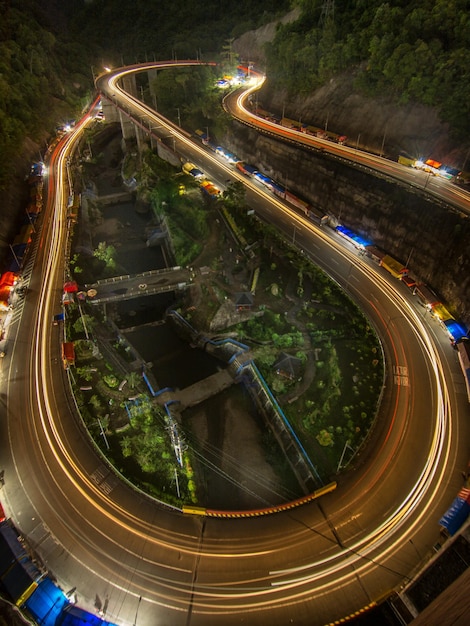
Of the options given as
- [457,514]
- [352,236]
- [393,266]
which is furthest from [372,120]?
[457,514]

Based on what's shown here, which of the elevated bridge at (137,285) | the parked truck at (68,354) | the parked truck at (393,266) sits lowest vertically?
the parked truck at (393,266)

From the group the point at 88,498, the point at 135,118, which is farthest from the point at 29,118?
the point at 88,498

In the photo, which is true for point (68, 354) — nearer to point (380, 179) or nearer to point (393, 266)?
point (393, 266)

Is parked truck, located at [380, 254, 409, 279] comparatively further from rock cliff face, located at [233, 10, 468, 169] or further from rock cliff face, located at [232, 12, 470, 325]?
rock cliff face, located at [233, 10, 468, 169]

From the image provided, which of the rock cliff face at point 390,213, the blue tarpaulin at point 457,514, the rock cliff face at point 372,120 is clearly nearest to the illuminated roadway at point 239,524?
the blue tarpaulin at point 457,514

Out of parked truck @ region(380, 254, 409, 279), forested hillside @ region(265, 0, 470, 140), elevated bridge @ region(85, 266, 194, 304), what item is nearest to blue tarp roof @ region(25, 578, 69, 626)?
elevated bridge @ region(85, 266, 194, 304)

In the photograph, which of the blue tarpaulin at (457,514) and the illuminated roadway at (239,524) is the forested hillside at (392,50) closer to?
the illuminated roadway at (239,524)
